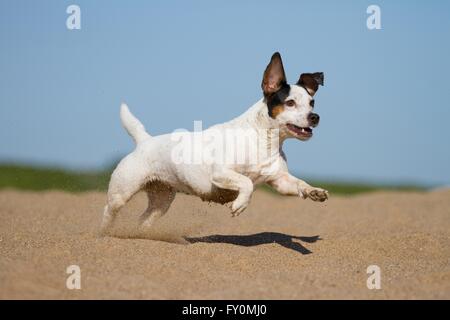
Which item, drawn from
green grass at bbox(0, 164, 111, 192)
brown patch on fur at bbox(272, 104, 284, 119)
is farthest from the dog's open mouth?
green grass at bbox(0, 164, 111, 192)

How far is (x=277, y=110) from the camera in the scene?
26.1 feet

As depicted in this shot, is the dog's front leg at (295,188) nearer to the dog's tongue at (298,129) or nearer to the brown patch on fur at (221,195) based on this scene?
the brown patch on fur at (221,195)

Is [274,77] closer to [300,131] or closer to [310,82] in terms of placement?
[310,82]

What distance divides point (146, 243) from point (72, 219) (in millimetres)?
4252

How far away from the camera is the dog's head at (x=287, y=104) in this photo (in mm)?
7871

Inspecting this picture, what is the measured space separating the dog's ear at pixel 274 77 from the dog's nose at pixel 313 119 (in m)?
0.48

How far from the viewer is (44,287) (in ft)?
19.4

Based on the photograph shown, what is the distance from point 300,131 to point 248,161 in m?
0.64

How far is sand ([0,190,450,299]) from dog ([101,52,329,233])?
2.18 ft

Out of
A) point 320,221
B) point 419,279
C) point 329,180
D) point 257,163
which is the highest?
point 257,163

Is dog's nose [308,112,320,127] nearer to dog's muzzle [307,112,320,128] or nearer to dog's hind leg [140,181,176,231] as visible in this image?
dog's muzzle [307,112,320,128]

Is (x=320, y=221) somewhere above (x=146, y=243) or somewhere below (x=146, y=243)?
below
